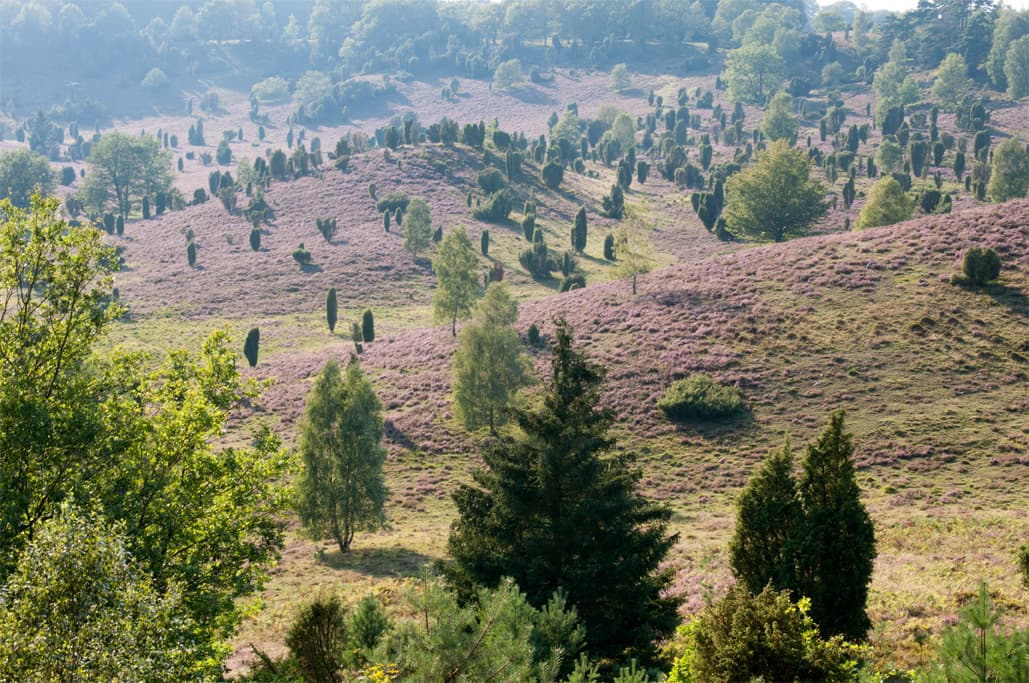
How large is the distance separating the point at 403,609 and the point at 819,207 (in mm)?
77138

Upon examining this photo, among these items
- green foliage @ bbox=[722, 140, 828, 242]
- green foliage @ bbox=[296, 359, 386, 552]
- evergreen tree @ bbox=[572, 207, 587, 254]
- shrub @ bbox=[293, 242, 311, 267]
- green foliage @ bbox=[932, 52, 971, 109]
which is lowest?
green foliage @ bbox=[296, 359, 386, 552]

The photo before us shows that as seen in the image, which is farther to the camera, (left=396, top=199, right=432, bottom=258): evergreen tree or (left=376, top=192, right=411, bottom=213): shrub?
(left=376, top=192, right=411, bottom=213): shrub

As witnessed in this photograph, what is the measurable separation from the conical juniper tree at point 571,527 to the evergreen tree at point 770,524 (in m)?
1.84

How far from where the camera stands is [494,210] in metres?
108

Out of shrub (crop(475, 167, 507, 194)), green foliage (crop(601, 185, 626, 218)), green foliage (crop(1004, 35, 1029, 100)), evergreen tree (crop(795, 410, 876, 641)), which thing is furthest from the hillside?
green foliage (crop(1004, 35, 1029, 100))

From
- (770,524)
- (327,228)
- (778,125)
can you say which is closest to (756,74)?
(778,125)

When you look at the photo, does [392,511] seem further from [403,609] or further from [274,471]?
[274,471]

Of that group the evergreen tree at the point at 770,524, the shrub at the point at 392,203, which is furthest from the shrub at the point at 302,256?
the evergreen tree at the point at 770,524

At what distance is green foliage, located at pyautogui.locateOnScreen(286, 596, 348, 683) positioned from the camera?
1653cm

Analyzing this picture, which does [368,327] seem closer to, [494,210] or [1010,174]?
[494,210]

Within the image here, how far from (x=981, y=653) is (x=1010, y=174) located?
103 metres

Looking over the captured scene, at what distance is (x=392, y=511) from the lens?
43375 millimetres

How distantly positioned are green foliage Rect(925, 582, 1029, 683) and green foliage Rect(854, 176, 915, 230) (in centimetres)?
7349

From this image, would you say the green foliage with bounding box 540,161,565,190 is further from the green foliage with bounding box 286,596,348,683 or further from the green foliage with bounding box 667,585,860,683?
the green foliage with bounding box 667,585,860,683
